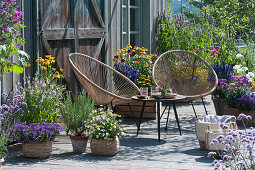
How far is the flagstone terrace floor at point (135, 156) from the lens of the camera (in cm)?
447

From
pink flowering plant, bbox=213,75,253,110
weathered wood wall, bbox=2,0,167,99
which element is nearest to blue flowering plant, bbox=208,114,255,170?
weathered wood wall, bbox=2,0,167,99

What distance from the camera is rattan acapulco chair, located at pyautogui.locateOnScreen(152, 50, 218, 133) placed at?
22.4 ft

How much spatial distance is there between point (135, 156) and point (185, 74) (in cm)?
245

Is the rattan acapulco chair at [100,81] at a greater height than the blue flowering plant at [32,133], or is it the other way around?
the rattan acapulco chair at [100,81]

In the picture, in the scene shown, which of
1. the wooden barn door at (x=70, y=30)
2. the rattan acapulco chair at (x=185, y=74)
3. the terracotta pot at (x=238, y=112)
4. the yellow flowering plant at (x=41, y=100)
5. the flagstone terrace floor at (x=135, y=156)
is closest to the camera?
the flagstone terrace floor at (x=135, y=156)

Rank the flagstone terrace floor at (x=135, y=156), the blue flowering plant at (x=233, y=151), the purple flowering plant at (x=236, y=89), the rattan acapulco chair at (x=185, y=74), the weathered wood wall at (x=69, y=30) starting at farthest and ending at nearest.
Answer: the purple flowering plant at (x=236, y=89) < the rattan acapulco chair at (x=185, y=74) < the weathered wood wall at (x=69, y=30) < the flagstone terrace floor at (x=135, y=156) < the blue flowering plant at (x=233, y=151)

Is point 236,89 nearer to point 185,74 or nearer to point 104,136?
point 185,74

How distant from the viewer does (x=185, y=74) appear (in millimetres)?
7043

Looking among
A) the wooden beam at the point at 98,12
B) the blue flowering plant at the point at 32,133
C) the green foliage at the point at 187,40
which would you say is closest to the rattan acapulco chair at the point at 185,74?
the wooden beam at the point at 98,12

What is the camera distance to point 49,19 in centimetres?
592

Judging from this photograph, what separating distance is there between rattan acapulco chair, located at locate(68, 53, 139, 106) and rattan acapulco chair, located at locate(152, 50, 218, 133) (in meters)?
0.52

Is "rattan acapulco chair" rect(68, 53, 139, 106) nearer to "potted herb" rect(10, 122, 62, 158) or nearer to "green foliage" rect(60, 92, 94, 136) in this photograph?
"green foliage" rect(60, 92, 94, 136)

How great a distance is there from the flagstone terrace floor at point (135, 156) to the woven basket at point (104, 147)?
0.07m

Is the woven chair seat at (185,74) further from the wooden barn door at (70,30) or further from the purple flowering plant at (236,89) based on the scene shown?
the wooden barn door at (70,30)
